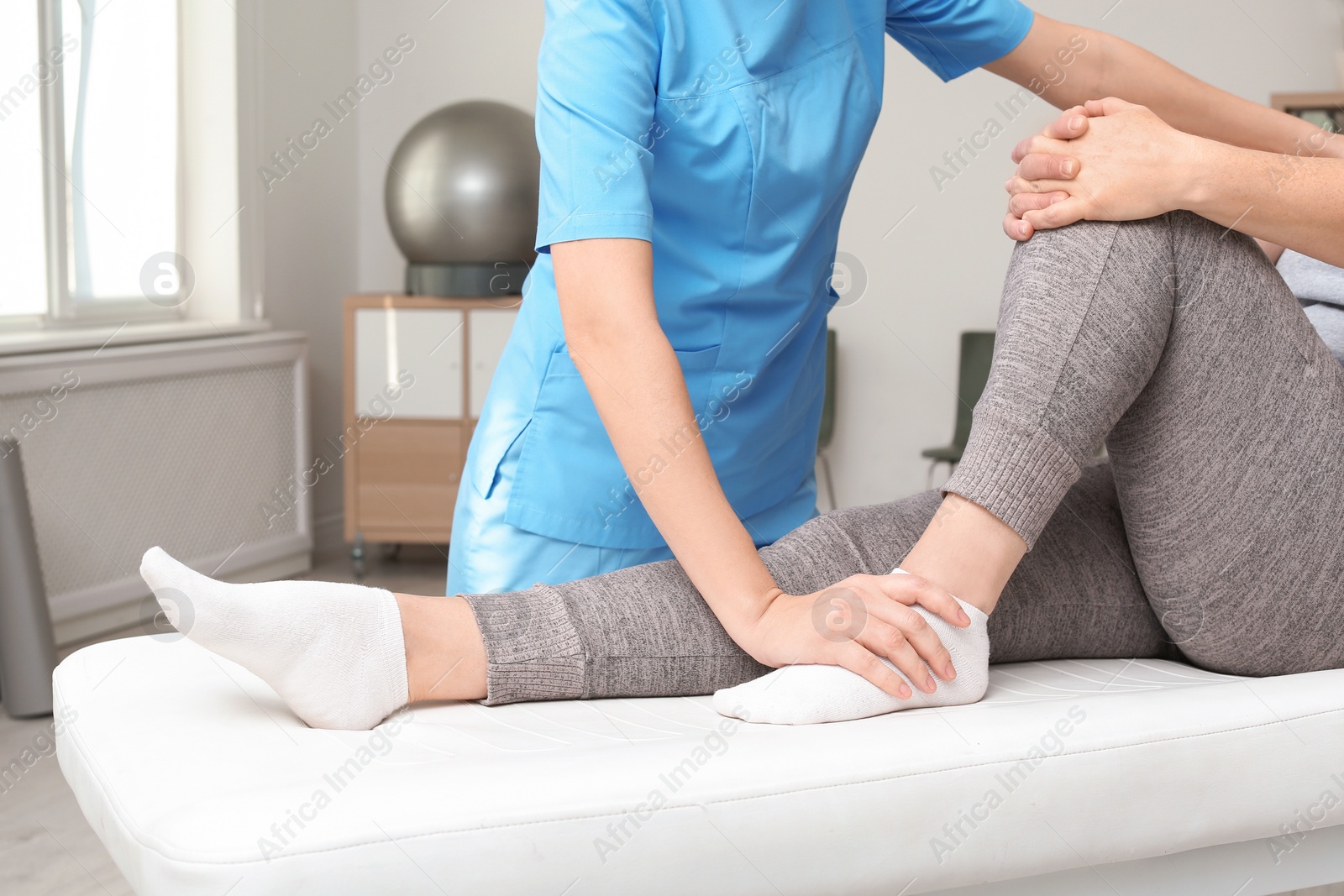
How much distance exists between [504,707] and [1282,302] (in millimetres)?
626

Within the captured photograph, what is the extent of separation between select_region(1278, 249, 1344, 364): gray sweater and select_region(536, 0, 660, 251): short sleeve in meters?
0.64

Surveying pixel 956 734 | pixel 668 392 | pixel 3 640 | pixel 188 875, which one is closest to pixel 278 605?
pixel 188 875

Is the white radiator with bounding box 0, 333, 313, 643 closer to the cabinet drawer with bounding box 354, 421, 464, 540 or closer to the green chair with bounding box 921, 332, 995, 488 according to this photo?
the cabinet drawer with bounding box 354, 421, 464, 540

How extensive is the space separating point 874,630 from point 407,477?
106 inches

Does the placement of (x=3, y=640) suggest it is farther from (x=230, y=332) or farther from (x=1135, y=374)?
(x=1135, y=374)

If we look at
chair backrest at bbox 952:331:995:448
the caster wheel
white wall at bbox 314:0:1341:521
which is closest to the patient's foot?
the caster wheel

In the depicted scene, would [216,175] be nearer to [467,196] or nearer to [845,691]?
[467,196]

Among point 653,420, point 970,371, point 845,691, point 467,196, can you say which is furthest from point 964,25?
point 970,371

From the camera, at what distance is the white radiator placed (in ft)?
8.07

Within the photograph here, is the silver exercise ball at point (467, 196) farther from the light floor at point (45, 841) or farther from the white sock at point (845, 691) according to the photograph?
the white sock at point (845, 691)

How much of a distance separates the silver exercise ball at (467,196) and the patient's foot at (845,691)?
2456 mm

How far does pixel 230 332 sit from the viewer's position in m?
3.05

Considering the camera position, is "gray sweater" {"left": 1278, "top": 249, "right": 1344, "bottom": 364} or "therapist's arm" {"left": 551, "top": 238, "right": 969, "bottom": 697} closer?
"therapist's arm" {"left": 551, "top": 238, "right": 969, "bottom": 697}

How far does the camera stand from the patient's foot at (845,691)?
0.69 meters
